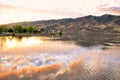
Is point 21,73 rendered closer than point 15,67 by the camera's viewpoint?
Yes

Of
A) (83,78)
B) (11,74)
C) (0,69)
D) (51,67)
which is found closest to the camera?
(83,78)

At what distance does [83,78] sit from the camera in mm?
37625

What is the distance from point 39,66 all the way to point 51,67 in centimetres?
315

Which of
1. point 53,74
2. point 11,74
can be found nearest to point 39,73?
point 53,74

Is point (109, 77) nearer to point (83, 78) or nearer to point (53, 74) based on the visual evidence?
point (83, 78)

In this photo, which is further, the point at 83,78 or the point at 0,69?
the point at 0,69

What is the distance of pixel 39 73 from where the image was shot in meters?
41.7

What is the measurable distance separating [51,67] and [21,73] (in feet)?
29.3

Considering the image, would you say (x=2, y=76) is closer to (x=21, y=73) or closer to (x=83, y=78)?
(x=21, y=73)

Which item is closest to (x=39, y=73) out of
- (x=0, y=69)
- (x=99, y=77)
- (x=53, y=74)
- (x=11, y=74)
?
(x=53, y=74)

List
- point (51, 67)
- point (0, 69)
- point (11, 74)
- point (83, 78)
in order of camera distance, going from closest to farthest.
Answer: point (83, 78) < point (11, 74) < point (0, 69) < point (51, 67)

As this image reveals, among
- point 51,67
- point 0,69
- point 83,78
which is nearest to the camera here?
point 83,78

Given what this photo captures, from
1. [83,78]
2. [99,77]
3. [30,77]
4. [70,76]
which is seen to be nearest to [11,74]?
[30,77]

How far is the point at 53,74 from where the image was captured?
40844 mm
